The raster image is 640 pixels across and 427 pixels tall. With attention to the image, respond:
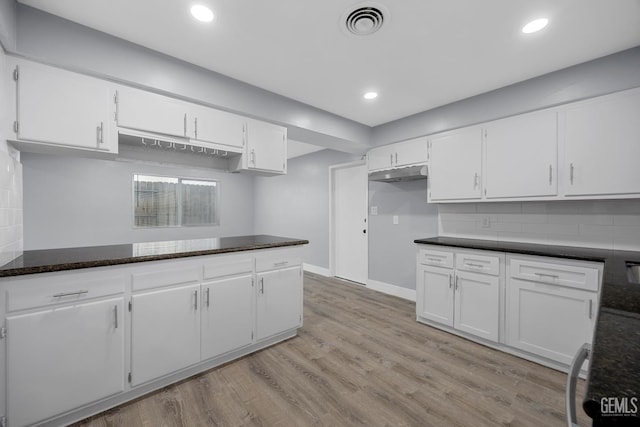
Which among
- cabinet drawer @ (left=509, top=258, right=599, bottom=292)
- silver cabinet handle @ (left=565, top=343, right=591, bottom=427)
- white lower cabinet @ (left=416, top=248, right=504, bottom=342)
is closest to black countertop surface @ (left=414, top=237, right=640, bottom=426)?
silver cabinet handle @ (left=565, top=343, right=591, bottom=427)

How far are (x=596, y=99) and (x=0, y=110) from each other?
4147mm

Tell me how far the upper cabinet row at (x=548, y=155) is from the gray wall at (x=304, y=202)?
189cm

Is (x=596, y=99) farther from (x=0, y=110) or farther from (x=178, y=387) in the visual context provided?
(x=0, y=110)

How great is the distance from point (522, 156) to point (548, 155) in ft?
0.64

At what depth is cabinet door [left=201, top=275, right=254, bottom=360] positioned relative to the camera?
6.88ft

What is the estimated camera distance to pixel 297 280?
8.87 ft

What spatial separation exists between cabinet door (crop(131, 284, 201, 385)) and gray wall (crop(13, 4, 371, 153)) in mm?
1641

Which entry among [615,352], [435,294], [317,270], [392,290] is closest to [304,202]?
[317,270]

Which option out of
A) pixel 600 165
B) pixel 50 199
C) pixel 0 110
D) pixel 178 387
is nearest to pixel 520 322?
pixel 600 165

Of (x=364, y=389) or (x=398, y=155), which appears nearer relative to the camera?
(x=364, y=389)

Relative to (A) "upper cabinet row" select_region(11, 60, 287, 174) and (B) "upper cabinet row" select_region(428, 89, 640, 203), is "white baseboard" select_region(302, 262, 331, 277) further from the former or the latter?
(A) "upper cabinet row" select_region(11, 60, 287, 174)

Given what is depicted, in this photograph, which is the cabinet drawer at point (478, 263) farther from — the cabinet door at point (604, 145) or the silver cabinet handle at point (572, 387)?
the silver cabinet handle at point (572, 387)

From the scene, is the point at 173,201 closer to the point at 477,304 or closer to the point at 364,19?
the point at 364,19

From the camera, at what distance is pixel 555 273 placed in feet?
7.12
